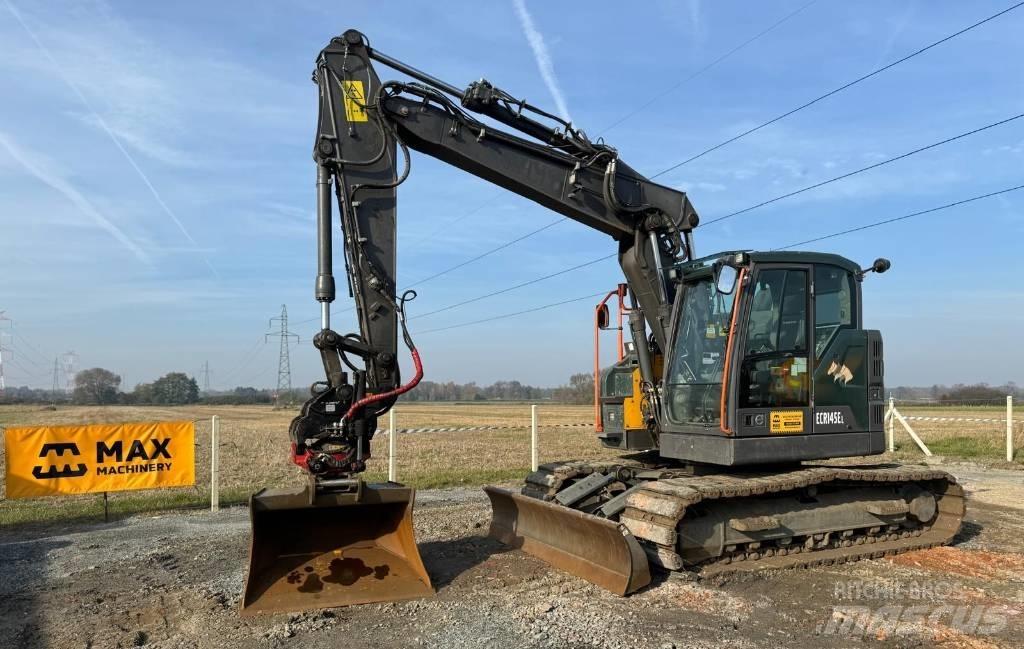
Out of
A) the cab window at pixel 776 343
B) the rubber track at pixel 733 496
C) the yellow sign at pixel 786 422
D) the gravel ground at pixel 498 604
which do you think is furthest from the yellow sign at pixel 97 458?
the yellow sign at pixel 786 422

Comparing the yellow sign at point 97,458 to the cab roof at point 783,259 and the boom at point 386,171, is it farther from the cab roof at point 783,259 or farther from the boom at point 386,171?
the cab roof at point 783,259

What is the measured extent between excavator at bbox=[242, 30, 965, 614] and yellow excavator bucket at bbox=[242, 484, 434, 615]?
2cm

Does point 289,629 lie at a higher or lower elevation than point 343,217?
lower

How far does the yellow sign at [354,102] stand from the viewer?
23.3 ft

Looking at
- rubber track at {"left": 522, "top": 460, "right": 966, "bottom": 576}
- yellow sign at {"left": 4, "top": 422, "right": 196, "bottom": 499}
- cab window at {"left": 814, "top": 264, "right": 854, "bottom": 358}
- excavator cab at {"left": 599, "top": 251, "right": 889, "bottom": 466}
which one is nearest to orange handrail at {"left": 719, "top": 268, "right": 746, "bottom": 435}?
excavator cab at {"left": 599, "top": 251, "right": 889, "bottom": 466}

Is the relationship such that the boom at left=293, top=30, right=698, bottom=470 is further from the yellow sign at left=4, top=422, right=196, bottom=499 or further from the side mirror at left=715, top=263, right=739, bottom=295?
the yellow sign at left=4, top=422, right=196, bottom=499

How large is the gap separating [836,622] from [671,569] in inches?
57.6

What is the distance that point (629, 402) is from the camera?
28.6 feet

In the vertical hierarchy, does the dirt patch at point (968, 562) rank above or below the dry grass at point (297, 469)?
below

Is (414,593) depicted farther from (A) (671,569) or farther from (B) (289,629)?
(A) (671,569)

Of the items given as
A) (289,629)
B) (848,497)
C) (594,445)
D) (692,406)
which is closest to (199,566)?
(289,629)

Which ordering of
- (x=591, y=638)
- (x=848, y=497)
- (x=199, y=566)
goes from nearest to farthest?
(x=591, y=638) → (x=199, y=566) → (x=848, y=497)

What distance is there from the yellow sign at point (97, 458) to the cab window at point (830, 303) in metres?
8.09

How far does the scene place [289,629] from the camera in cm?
560
